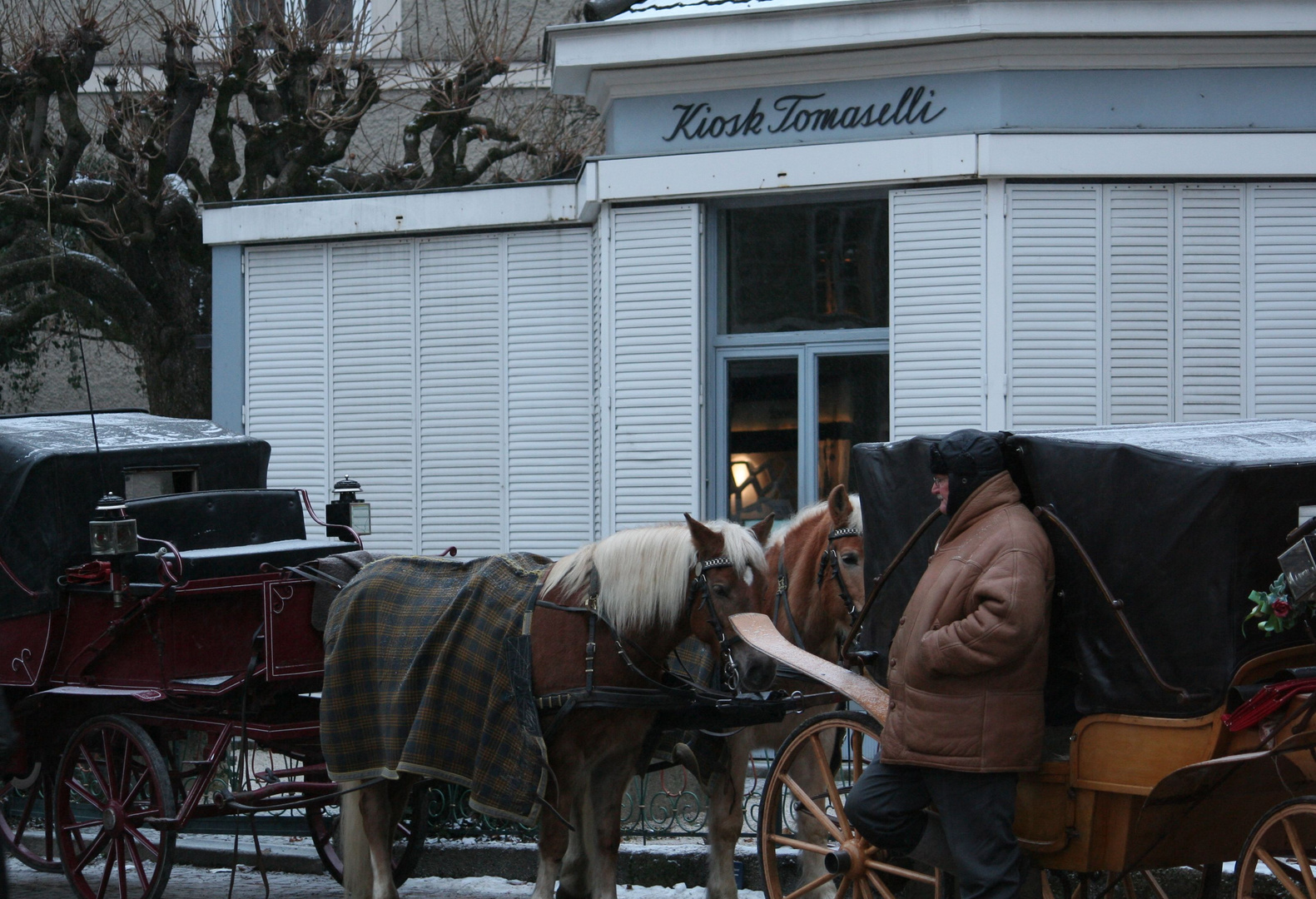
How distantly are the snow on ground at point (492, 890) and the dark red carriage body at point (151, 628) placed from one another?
73cm

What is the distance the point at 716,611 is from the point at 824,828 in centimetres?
98

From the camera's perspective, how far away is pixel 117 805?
5879mm

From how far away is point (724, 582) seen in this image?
5.07 m

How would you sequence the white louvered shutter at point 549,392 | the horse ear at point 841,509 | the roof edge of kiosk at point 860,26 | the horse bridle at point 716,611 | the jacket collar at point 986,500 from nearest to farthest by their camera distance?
the jacket collar at point 986,500, the horse bridle at point 716,611, the horse ear at point 841,509, the roof edge of kiosk at point 860,26, the white louvered shutter at point 549,392

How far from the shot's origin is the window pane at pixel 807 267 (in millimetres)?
9211

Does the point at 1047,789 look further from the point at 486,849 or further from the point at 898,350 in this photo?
the point at 898,350

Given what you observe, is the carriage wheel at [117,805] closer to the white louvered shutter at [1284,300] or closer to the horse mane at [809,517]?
the horse mane at [809,517]

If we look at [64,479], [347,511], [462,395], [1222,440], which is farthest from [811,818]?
[462,395]

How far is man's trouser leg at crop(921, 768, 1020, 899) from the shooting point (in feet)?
12.6

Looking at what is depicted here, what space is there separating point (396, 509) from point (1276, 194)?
6607mm

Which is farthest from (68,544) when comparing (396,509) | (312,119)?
(312,119)

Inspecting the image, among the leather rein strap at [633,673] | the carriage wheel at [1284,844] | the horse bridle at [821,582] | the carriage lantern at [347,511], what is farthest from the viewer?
the carriage lantern at [347,511]

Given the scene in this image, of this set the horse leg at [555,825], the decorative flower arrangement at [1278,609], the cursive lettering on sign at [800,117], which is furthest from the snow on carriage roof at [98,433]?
the decorative flower arrangement at [1278,609]

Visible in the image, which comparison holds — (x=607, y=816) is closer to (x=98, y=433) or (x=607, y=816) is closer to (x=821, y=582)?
(x=821, y=582)
